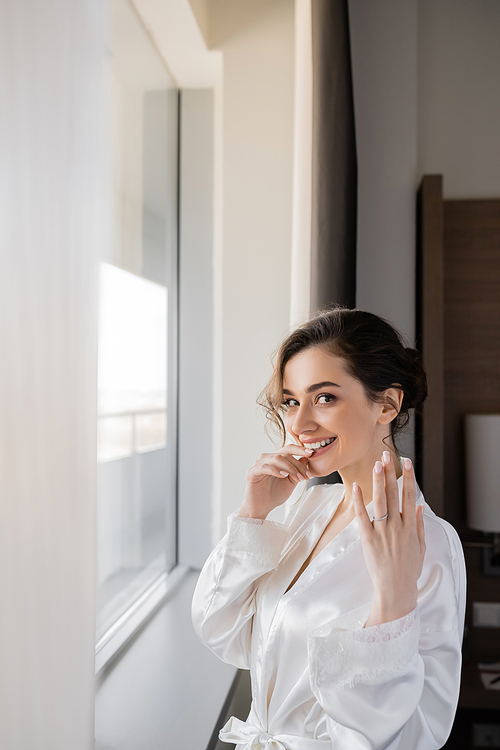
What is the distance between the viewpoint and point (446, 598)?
0.78 meters

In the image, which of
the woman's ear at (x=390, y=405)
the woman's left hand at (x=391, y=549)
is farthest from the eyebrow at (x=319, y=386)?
the woman's left hand at (x=391, y=549)

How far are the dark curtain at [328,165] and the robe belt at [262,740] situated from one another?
592mm

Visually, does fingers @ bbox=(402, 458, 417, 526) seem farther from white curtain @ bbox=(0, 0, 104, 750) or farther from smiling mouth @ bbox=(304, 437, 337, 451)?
white curtain @ bbox=(0, 0, 104, 750)

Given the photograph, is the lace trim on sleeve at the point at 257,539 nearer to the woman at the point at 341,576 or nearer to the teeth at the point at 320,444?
the woman at the point at 341,576

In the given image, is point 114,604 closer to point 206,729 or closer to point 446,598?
point 206,729

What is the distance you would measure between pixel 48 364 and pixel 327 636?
0.51 meters

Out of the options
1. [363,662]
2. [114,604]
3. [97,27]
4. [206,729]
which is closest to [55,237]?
[97,27]

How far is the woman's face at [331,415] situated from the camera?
930 mm

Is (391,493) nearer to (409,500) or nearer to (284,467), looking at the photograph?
(409,500)

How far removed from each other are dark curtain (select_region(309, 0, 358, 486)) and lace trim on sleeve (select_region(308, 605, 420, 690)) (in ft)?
2.34

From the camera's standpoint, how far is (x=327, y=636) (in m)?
0.74

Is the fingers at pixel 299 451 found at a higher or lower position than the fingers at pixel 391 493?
higher

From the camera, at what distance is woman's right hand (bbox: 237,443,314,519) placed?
3.19ft

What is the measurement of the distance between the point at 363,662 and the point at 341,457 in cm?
33
